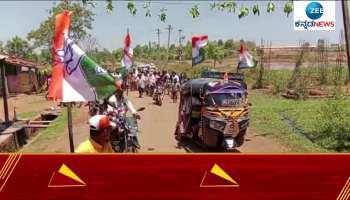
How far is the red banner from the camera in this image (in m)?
3.90

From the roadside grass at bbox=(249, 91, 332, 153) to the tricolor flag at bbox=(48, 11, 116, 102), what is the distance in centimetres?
656

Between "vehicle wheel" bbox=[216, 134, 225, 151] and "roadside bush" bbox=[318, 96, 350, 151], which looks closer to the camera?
"vehicle wheel" bbox=[216, 134, 225, 151]

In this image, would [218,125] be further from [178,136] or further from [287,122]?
[287,122]

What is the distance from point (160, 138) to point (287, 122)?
4.28m

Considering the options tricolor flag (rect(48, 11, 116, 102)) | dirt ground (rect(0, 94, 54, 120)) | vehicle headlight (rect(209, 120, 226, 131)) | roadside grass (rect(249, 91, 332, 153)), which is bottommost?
dirt ground (rect(0, 94, 54, 120))

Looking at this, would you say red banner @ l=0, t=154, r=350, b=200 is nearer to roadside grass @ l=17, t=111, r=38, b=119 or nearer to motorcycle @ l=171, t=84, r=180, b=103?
roadside grass @ l=17, t=111, r=38, b=119

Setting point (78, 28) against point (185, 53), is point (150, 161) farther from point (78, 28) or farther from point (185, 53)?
point (185, 53)

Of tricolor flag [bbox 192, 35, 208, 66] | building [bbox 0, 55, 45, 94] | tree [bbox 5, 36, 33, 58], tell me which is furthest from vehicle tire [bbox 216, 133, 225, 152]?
tree [bbox 5, 36, 33, 58]

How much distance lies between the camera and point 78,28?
3344cm

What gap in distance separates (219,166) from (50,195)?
129 centimetres

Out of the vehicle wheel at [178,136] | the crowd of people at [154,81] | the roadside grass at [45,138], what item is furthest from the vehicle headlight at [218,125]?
the crowd of people at [154,81]

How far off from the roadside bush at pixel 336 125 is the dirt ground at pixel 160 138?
1.09 m

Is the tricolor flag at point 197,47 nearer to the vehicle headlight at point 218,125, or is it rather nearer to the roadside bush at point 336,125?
the roadside bush at point 336,125

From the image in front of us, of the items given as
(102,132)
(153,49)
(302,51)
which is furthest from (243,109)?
(153,49)
